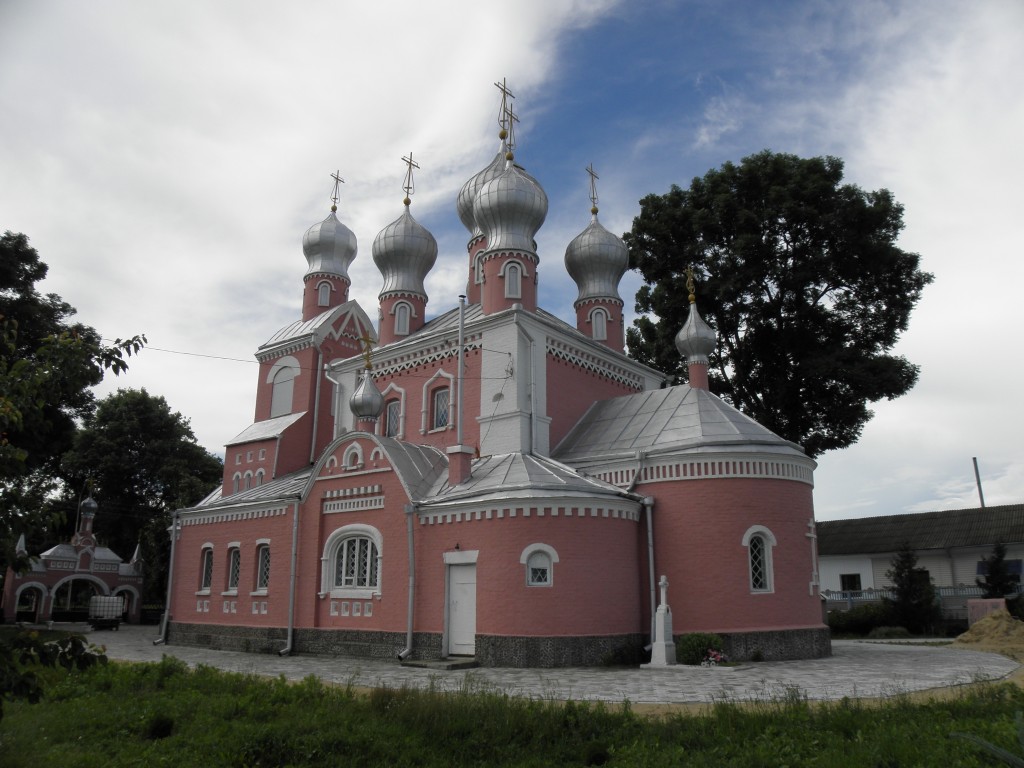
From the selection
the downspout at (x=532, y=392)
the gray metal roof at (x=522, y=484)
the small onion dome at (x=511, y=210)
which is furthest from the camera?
the small onion dome at (x=511, y=210)

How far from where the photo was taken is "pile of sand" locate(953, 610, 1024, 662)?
18000mm

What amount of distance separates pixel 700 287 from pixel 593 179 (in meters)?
4.85

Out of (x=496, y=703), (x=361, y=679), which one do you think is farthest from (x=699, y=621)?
(x=496, y=703)

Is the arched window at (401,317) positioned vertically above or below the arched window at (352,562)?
above

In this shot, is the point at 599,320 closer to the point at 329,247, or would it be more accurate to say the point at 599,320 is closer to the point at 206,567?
→ the point at 329,247

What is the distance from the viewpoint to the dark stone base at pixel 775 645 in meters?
15.0

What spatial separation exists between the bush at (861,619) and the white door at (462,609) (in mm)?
14957

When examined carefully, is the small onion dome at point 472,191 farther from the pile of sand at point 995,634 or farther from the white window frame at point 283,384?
the pile of sand at point 995,634

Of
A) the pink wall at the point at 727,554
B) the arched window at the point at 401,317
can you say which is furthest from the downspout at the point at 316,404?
the pink wall at the point at 727,554

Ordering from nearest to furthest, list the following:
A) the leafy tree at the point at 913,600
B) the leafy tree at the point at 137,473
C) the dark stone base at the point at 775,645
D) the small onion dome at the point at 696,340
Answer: the dark stone base at the point at 775,645, the small onion dome at the point at 696,340, the leafy tree at the point at 913,600, the leafy tree at the point at 137,473

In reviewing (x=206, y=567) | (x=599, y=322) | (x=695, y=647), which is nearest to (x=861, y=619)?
(x=599, y=322)

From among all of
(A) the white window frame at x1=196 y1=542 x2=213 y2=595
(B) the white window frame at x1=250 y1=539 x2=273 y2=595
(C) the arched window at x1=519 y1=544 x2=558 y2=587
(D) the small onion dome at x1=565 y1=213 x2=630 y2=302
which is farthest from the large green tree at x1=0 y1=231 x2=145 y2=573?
(D) the small onion dome at x1=565 y1=213 x2=630 y2=302

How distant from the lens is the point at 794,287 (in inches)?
957

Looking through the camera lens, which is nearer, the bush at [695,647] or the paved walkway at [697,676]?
the paved walkway at [697,676]
